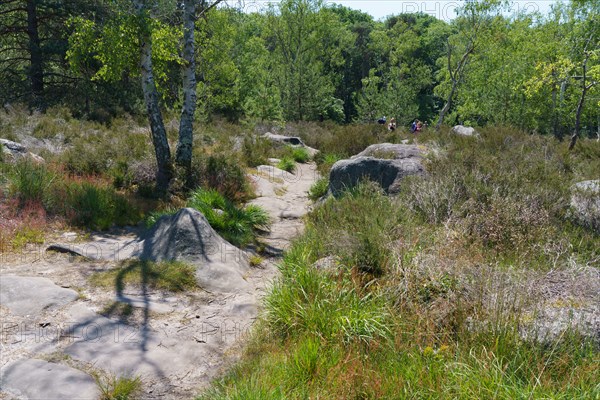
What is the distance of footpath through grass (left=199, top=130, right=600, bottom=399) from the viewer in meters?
3.33

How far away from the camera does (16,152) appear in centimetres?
1016

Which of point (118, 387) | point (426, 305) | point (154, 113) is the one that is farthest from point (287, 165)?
point (118, 387)

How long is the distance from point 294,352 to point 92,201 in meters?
5.67

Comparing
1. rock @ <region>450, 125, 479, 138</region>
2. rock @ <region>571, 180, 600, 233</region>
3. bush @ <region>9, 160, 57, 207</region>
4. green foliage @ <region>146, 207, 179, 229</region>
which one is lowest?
green foliage @ <region>146, 207, 179, 229</region>

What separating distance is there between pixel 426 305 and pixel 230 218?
4550 mm

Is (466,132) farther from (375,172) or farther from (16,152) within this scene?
(16,152)

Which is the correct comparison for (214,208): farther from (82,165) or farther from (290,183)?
(290,183)

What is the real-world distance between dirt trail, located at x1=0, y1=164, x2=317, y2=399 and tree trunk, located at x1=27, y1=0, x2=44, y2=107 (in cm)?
1555

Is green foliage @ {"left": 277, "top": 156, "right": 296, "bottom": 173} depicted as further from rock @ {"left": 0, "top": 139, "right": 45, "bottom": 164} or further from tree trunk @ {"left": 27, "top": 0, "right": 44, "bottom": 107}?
tree trunk @ {"left": 27, "top": 0, "right": 44, "bottom": 107}

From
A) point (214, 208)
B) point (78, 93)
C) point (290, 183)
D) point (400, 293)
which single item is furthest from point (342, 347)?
point (78, 93)

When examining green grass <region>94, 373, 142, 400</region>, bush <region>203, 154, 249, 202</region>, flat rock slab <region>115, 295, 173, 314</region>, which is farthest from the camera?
bush <region>203, 154, 249, 202</region>

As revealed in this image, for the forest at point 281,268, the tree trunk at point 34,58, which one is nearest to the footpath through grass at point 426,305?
the forest at point 281,268

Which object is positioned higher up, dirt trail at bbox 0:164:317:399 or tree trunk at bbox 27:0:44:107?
tree trunk at bbox 27:0:44:107

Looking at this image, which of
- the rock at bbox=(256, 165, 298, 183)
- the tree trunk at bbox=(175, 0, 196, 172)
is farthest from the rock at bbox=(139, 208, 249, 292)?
the rock at bbox=(256, 165, 298, 183)
